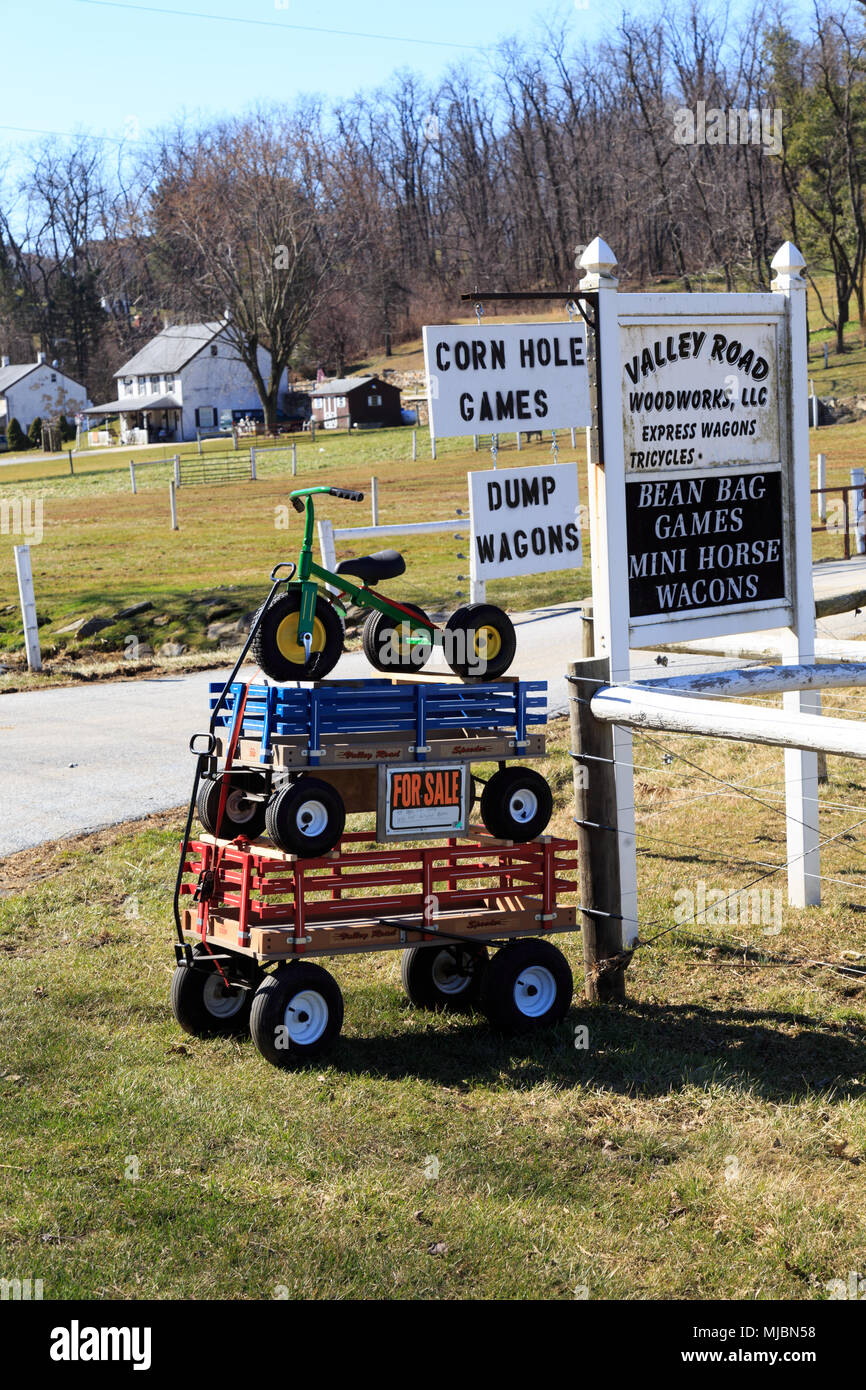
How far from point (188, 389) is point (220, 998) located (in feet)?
257

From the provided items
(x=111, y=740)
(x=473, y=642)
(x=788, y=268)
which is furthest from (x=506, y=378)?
(x=111, y=740)

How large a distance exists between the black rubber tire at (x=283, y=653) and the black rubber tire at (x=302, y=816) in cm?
66

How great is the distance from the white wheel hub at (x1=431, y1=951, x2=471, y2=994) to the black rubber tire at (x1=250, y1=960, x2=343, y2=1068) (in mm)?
747

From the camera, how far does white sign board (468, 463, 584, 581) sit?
6570 millimetres

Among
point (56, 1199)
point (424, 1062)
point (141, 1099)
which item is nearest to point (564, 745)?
point (424, 1062)

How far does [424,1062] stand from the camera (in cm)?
535

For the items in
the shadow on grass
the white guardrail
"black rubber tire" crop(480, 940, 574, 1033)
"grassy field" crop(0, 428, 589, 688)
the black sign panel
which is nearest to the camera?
the shadow on grass

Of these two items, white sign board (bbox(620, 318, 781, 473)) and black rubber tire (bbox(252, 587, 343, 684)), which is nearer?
black rubber tire (bbox(252, 587, 343, 684))

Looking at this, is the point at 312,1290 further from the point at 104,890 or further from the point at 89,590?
the point at 89,590

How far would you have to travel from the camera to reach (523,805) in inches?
230

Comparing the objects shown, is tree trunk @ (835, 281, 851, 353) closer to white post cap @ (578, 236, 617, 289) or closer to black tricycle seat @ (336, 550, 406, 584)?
white post cap @ (578, 236, 617, 289)

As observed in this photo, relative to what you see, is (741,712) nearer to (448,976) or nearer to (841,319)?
(448,976)

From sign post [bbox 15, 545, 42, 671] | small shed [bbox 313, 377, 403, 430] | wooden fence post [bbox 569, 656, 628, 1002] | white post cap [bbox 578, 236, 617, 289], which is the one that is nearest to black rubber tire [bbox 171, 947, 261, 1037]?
wooden fence post [bbox 569, 656, 628, 1002]

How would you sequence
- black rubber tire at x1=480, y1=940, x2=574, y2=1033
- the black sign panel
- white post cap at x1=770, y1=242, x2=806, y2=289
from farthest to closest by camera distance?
white post cap at x1=770, y1=242, x2=806, y2=289 → the black sign panel → black rubber tire at x1=480, y1=940, x2=574, y2=1033
